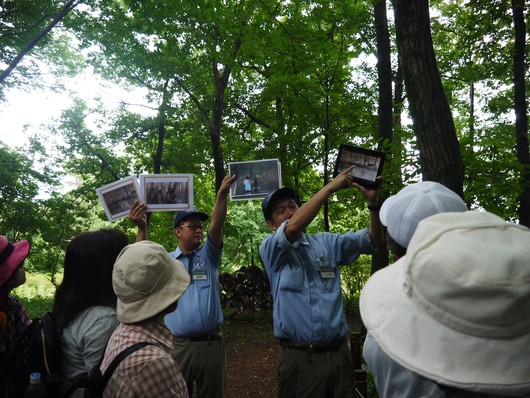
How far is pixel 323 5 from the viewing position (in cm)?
752

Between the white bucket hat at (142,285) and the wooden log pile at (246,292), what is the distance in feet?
36.1

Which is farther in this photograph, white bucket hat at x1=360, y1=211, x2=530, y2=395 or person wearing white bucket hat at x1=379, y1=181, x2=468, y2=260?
person wearing white bucket hat at x1=379, y1=181, x2=468, y2=260

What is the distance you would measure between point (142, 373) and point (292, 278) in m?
1.42

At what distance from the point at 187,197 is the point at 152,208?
35cm

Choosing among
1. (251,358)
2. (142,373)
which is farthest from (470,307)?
(251,358)

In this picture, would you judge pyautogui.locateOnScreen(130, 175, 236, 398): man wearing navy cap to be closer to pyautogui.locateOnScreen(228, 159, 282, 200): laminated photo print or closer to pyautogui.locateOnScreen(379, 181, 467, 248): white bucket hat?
pyautogui.locateOnScreen(228, 159, 282, 200): laminated photo print

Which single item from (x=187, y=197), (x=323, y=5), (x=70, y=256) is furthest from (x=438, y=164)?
(x=323, y=5)

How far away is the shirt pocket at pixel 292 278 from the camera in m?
2.84

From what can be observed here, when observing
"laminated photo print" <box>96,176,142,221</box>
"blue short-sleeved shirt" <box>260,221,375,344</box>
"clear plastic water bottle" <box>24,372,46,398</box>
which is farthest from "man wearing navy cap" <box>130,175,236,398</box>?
"clear plastic water bottle" <box>24,372,46,398</box>

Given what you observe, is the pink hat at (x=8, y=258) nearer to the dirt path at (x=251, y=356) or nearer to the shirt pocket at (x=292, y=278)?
the shirt pocket at (x=292, y=278)

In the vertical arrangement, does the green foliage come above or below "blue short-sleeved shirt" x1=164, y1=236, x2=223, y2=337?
below

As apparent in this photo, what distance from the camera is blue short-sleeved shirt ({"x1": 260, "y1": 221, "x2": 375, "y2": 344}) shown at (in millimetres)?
2742

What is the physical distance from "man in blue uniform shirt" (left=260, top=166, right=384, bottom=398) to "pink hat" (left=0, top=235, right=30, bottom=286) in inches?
64.0

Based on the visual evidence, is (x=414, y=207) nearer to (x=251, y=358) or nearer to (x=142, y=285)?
(x=142, y=285)
